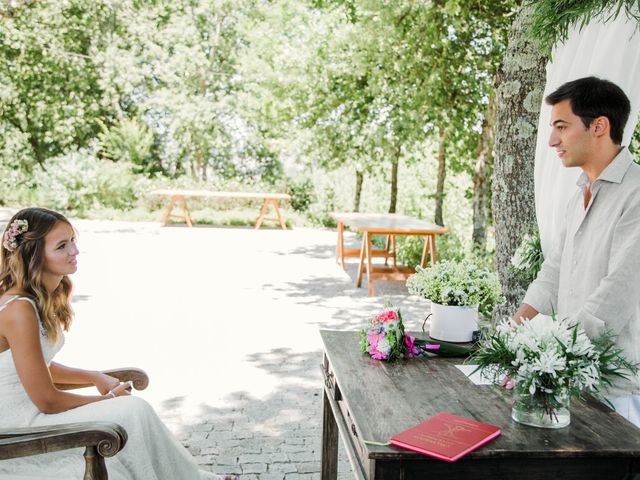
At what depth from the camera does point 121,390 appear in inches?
111

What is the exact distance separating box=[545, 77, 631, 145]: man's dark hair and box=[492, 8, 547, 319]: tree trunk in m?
2.15

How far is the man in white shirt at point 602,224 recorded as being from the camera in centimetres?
226

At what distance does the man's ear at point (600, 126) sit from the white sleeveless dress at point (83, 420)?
82.6 inches

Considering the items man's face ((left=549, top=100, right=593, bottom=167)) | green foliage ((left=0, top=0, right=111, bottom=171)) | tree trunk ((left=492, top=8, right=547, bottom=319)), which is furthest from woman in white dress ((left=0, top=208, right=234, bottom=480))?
green foliage ((left=0, top=0, right=111, bottom=171))

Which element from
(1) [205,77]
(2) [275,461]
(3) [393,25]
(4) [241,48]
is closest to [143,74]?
(1) [205,77]

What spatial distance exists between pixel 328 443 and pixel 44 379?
1.37m

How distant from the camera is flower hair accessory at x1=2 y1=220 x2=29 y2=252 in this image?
2.57m

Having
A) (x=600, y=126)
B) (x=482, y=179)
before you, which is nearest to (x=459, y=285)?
(x=600, y=126)

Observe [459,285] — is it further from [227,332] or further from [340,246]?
[340,246]

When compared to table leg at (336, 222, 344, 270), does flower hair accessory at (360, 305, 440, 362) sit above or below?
above

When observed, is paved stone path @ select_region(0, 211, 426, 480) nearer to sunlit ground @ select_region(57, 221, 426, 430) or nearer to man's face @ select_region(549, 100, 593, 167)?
sunlit ground @ select_region(57, 221, 426, 430)

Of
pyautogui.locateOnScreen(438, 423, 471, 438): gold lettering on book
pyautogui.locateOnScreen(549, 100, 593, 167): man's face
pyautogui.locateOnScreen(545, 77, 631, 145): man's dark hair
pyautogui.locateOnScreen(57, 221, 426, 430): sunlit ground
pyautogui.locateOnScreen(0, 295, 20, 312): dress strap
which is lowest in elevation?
pyautogui.locateOnScreen(57, 221, 426, 430): sunlit ground

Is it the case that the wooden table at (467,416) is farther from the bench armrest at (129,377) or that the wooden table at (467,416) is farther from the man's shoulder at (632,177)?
the bench armrest at (129,377)

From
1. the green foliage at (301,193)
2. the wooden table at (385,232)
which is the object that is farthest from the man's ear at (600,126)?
the green foliage at (301,193)
